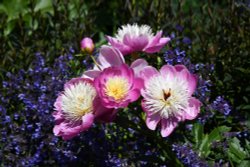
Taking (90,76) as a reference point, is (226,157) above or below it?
below

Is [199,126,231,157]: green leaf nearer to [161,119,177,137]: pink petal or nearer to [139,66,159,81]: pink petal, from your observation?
[161,119,177,137]: pink petal

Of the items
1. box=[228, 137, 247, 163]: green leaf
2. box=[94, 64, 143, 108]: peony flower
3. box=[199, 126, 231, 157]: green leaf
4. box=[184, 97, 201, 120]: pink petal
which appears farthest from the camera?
box=[199, 126, 231, 157]: green leaf

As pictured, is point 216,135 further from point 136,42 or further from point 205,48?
point 205,48

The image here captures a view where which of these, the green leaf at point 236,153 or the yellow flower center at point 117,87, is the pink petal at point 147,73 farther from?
the green leaf at point 236,153

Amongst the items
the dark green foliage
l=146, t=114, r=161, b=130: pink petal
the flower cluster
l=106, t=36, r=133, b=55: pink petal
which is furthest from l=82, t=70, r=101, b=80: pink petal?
the dark green foliage

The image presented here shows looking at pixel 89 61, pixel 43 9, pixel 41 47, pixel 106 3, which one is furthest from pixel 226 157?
pixel 106 3

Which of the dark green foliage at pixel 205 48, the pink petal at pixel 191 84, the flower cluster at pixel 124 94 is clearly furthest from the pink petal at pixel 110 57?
the dark green foliage at pixel 205 48

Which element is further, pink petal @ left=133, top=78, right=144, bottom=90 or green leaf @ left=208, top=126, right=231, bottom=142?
green leaf @ left=208, top=126, right=231, bottom=142

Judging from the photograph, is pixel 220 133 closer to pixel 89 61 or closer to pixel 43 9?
pixel 89 61
